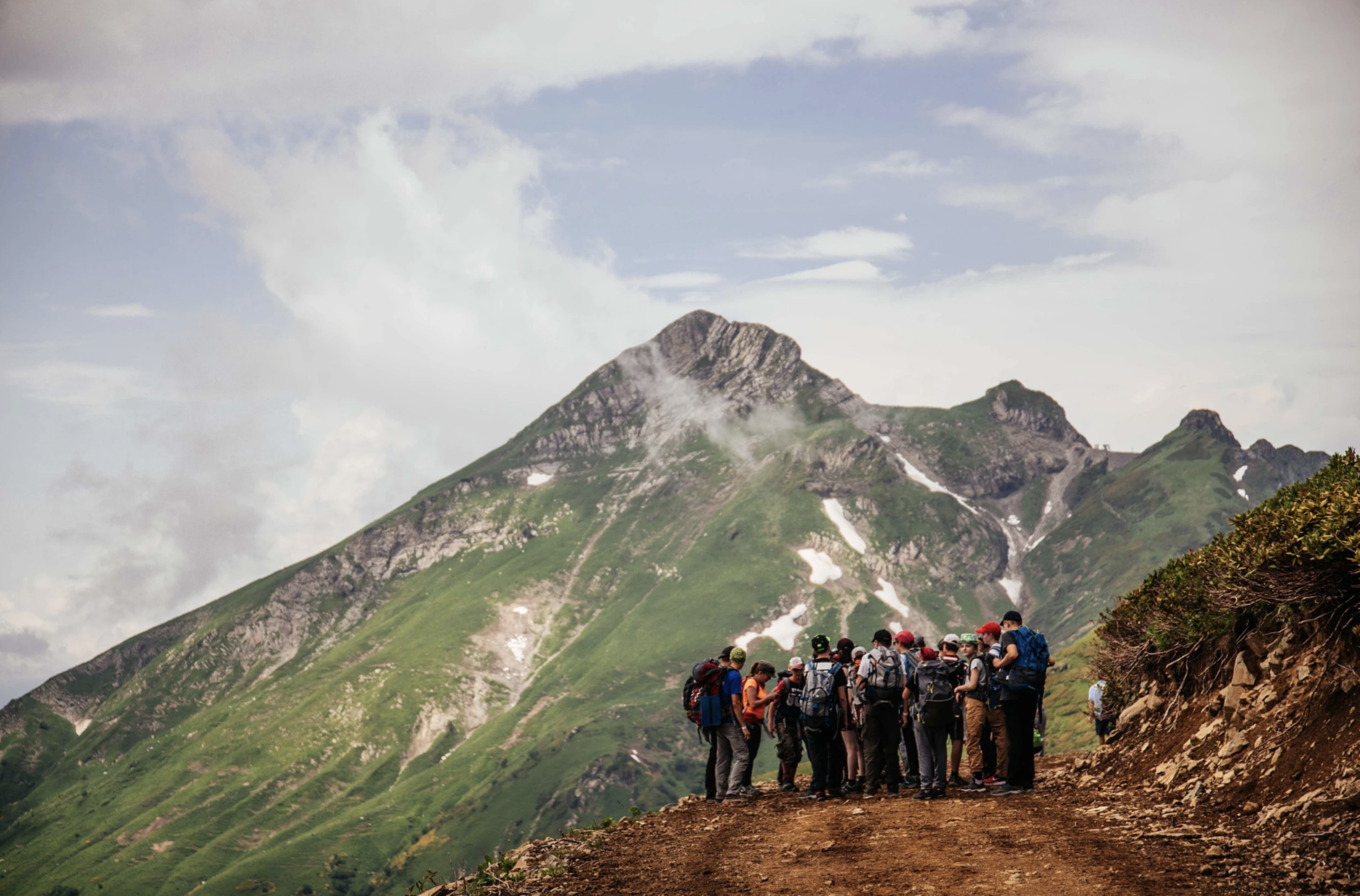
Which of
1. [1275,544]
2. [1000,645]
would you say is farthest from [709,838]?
[1275,544]

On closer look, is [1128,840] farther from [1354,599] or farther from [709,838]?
[709,838]

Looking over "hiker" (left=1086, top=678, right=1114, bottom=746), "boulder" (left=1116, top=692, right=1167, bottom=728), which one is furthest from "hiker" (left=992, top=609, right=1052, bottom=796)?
"hiker" (left=1086, top=678, right=1114, bottom=746)

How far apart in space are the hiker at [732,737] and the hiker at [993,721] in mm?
5201

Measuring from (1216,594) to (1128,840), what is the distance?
568 cm

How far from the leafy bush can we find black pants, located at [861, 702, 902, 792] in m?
5.38

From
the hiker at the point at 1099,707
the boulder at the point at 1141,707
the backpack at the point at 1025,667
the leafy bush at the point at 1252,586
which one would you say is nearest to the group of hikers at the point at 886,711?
the backpack at the point at 1025,667

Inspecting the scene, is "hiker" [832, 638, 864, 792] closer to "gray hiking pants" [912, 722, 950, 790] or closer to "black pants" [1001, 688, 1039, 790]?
"gray hiking pants" [912, 722, 950, 790]

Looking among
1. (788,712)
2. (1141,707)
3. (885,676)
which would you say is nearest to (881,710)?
(885,676)

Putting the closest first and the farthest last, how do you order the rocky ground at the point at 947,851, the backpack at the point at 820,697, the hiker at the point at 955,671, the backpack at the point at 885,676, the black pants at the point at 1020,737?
the rocky ground at the point at 947,851, the black pants at the point at 1020,737, the hiker at the point at 955,671, the backpack at the point at 885,676, the backpack at the point at 820,697

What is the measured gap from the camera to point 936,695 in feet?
74.4

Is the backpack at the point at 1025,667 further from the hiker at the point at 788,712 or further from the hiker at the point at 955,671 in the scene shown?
the hiker at the point at 788,712

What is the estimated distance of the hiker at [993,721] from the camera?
2264 cm

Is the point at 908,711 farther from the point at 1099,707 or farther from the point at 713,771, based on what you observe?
the point at 1099,707

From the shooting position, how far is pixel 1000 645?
2308cm
